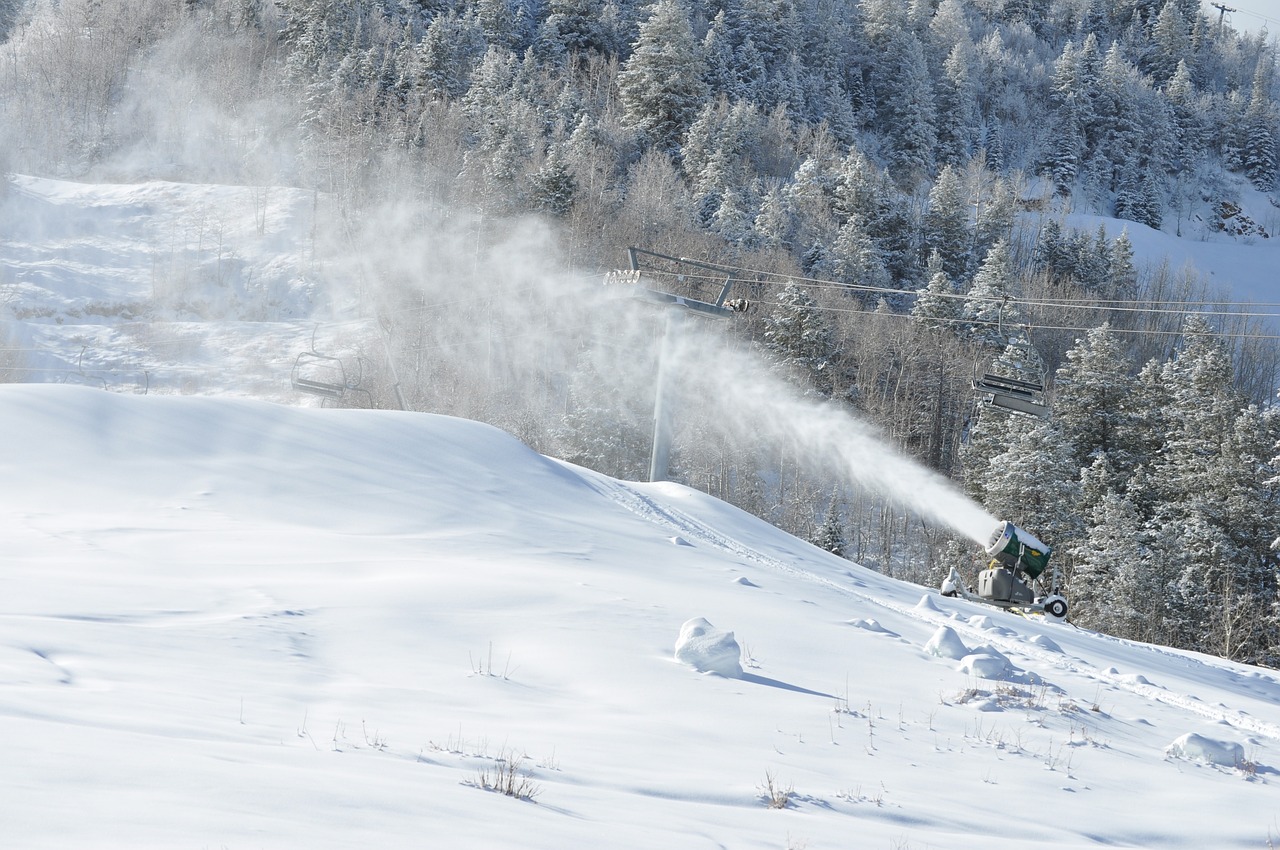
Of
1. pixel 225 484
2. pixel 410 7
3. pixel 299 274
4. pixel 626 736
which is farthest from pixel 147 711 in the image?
pixel 410 7

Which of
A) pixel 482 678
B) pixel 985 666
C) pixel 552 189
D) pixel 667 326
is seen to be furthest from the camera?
pixel 552 189

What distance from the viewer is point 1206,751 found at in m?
7.32

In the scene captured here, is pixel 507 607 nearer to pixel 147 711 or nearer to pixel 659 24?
pixel 147 711

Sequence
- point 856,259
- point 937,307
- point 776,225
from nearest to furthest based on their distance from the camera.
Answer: point 937,307
point 856,259
point 776,225

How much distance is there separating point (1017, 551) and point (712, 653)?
11.9 m

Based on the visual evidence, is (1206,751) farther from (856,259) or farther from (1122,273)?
(1122,273)

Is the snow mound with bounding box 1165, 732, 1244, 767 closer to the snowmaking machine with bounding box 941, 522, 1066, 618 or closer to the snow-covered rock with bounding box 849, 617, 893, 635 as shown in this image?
the snow-covered rock with bounding box 849, 617, 893, 635

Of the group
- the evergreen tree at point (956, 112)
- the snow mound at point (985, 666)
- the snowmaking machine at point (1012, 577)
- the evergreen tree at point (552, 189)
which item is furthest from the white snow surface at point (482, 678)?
the evergreen tree at point (956, 112)

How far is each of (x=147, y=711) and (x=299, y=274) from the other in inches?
2262

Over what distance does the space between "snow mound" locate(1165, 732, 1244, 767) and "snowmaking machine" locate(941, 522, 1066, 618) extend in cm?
1008

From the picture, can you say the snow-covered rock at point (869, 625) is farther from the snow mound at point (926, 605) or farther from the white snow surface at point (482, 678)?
the snow mound at point (926, 605)

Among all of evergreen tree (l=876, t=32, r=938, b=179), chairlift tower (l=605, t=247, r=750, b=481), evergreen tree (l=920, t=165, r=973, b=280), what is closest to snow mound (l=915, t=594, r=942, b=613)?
chairlift tower (l=605, t=247, r=750, b=481)

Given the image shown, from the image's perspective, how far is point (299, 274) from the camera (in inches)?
2313

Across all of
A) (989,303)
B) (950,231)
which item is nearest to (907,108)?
Result: (950,231)
